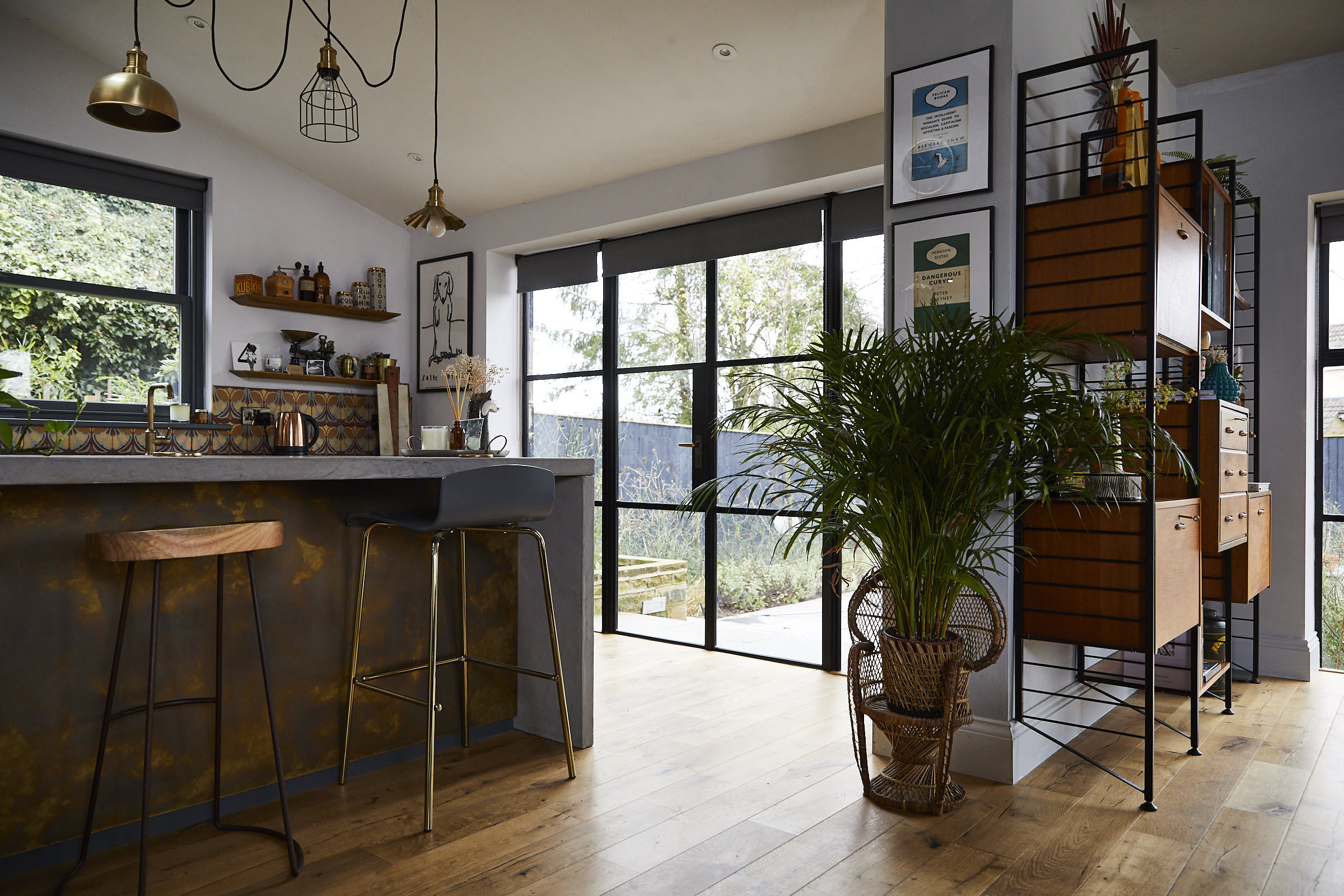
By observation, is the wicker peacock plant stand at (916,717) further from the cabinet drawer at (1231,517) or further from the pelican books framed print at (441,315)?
the pelican books framed print at (441,315)

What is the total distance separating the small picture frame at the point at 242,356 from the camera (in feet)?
16.0

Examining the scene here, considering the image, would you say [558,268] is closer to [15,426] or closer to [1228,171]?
[15,426]

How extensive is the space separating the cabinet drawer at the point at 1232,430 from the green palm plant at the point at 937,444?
680 millimetres

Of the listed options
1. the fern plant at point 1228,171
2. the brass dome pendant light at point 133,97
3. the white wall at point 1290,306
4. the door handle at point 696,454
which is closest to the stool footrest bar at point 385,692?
the brass dome pendant light at point 133,97

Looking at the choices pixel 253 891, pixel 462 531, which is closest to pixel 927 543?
pixel 462 531

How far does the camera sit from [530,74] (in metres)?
3.92

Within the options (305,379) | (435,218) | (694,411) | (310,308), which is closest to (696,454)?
(694,411)

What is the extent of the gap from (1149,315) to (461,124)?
131 inches

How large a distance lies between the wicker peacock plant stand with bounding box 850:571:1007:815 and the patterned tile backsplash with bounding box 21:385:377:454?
2982 mm

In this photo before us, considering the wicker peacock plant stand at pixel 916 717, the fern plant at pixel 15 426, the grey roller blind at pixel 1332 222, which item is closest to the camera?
the fern plant at pixel 15 426

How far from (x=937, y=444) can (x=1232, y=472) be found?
5.13ft

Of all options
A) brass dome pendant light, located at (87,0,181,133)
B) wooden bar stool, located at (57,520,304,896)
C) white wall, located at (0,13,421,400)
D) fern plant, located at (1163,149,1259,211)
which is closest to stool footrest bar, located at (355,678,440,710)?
wooden bar stool, located at (57,520,304,896)

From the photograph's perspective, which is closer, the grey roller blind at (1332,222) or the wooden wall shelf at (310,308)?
the grey roller blind at (1332,222)

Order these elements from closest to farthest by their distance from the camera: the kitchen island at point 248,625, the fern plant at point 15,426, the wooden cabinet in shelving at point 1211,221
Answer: the fern plant at point 15,426 → the kitchen island at point 248,625 → the wooden cabinet in shelving at point 1211,221
